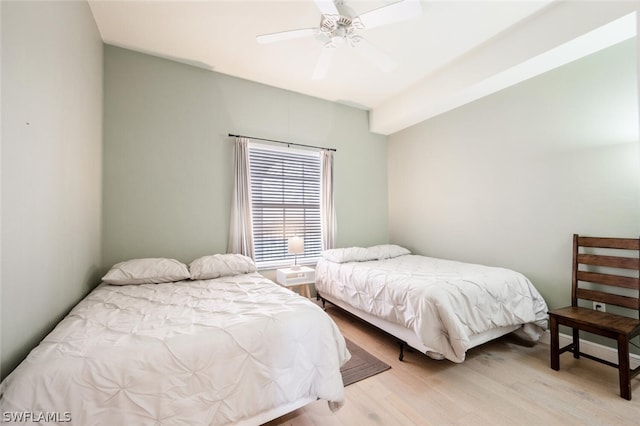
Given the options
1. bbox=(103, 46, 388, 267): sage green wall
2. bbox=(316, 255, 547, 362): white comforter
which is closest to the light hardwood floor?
bbox=(316, 255, 547, 362): white comforter

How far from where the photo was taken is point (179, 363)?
3.88 feet

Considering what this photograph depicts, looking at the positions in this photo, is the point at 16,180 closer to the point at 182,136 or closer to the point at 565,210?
the point at 182,136

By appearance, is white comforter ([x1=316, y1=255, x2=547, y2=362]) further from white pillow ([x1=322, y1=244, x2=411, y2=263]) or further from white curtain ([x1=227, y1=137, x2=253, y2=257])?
white curtain ([x1=227, y1=137, x2=253, y2=257])

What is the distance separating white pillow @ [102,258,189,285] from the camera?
2.23 meters

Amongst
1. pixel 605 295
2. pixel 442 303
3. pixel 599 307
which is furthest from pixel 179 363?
pixel 599 307

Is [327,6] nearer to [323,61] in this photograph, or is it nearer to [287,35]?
[287,35]

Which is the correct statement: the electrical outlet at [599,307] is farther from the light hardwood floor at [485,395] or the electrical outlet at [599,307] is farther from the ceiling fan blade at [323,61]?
the ceiling fan blade at [323,61]

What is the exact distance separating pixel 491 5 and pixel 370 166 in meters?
2.53

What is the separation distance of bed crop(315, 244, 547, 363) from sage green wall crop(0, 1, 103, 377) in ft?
7.76

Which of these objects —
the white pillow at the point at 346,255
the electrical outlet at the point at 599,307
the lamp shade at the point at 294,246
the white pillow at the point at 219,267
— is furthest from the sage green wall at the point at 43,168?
the electrical outlet at the point at 599,307

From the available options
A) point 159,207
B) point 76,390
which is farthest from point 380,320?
point 159,207

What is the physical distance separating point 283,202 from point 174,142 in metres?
1.51

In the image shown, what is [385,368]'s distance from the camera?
7.13 ft

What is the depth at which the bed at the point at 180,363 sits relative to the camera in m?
1.01
